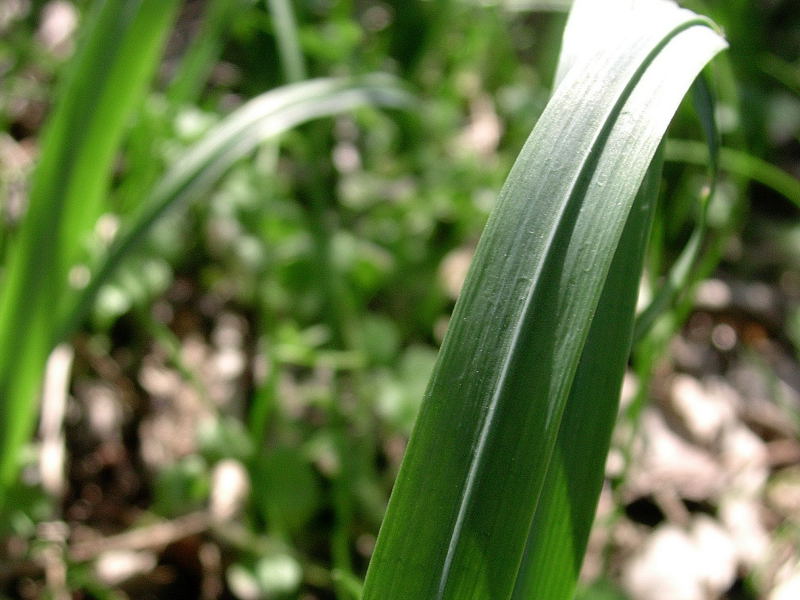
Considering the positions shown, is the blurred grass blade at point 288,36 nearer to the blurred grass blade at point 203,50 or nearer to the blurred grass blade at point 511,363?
the blurred grass blade at point 203,50

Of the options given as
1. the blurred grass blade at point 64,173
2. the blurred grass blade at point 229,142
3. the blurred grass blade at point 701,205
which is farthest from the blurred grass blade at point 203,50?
the blurred grass blade at point 701,205

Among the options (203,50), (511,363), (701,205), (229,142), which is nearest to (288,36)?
(203,50)

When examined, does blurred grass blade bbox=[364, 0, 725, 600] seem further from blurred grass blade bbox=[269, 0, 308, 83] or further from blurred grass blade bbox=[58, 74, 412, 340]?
blurred grass blade bbox=[269, 0, 308, 83]

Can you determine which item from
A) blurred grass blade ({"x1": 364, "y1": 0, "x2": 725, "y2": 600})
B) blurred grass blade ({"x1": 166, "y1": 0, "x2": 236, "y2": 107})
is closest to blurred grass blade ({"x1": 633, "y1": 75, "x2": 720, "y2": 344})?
blurred grass blade ({"x1": 364, "y1": 0, "x2": 725, "y2": 600})

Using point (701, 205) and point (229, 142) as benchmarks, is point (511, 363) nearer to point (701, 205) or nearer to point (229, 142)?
point (701, 205)

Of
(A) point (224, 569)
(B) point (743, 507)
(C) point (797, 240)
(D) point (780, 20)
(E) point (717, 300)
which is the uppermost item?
(D) point (780, 20)

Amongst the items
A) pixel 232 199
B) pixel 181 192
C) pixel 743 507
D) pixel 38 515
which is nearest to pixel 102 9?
pixel 181 192

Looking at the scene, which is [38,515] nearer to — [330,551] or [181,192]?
[330,551]
